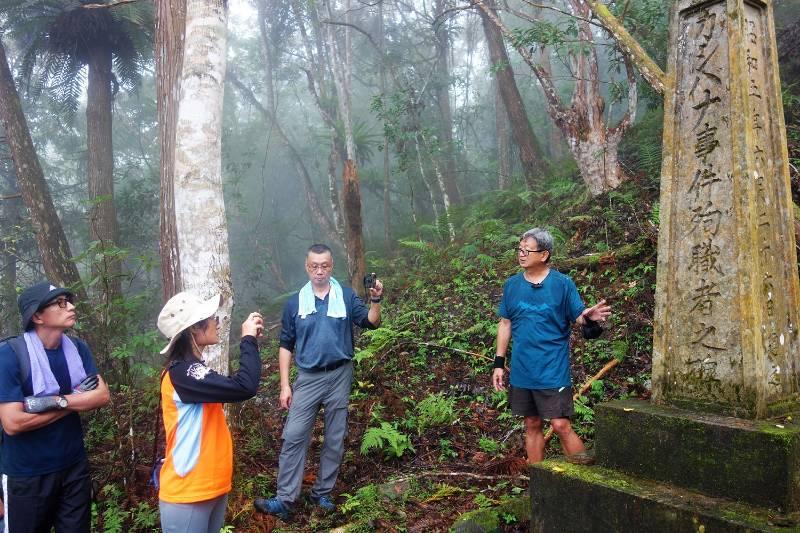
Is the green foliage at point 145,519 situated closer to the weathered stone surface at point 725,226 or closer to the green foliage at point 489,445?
the green foliage at point 489,445

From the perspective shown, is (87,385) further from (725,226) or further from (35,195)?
(35,195)

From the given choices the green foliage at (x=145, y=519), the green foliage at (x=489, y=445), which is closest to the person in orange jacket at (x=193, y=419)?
the green foliage at (x=145, y=519)

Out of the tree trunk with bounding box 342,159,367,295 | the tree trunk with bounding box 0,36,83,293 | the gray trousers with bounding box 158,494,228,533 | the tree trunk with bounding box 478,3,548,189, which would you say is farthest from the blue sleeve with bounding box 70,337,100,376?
the tree trunk with bounding box 478,3,548,189

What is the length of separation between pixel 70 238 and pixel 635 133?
16887 mm

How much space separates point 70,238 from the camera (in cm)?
1827

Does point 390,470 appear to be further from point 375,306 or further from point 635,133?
point 635,133

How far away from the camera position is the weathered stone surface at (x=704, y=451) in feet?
9.08

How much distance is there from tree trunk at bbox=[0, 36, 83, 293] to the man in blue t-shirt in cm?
790

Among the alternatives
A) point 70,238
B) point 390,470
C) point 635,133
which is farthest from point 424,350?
point 70,238

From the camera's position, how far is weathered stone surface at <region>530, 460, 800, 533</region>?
2758 mm

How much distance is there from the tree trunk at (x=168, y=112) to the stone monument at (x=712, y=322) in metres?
3.40

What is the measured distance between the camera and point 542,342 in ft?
13.5

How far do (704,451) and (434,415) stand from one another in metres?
3.22

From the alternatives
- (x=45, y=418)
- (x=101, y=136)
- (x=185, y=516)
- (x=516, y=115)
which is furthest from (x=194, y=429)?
(x=516, y=115)
